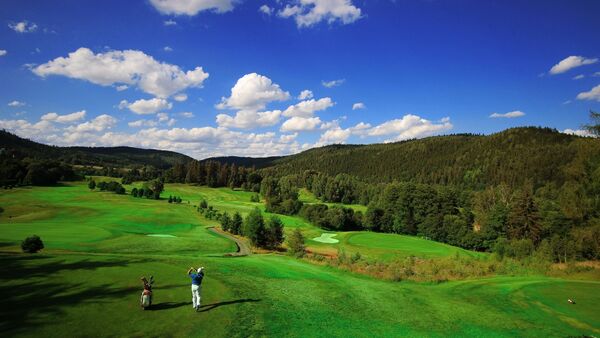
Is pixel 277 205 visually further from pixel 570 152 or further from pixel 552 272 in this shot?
pixel 570 152

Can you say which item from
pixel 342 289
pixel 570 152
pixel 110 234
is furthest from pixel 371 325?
pixel 570 152

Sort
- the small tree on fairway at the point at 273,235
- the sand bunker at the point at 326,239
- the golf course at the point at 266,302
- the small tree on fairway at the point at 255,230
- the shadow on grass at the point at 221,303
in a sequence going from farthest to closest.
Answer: the sand bunker at the point at 326,239, the small tree on fairway at the point at 273,235, the small tree on fairway at the point at 255,230, the shadow on grass at the point at 221,303, the golf course at the point at 266,302

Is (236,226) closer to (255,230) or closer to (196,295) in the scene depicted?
(255,230)

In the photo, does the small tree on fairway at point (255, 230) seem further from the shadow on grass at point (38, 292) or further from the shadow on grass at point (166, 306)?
the shadow on grass at point (166, 306)

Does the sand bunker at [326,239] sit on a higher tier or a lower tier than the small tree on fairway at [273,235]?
lower

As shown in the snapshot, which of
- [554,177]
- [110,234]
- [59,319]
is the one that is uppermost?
[554,177]

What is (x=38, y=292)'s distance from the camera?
16.5 metres

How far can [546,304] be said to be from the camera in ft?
76.5

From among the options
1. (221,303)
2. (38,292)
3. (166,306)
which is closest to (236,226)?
(221,303)

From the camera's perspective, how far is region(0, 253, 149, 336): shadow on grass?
44.9 feet

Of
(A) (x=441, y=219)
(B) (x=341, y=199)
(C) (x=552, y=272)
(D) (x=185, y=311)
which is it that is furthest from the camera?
(B) (x=341, y=199)

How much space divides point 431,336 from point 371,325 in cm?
292

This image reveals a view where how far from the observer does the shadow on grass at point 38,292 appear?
44.9 feet

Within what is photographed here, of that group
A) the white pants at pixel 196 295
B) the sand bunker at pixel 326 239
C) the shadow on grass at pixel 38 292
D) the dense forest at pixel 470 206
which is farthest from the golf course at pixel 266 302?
the sand bunker at pixel 326 239
